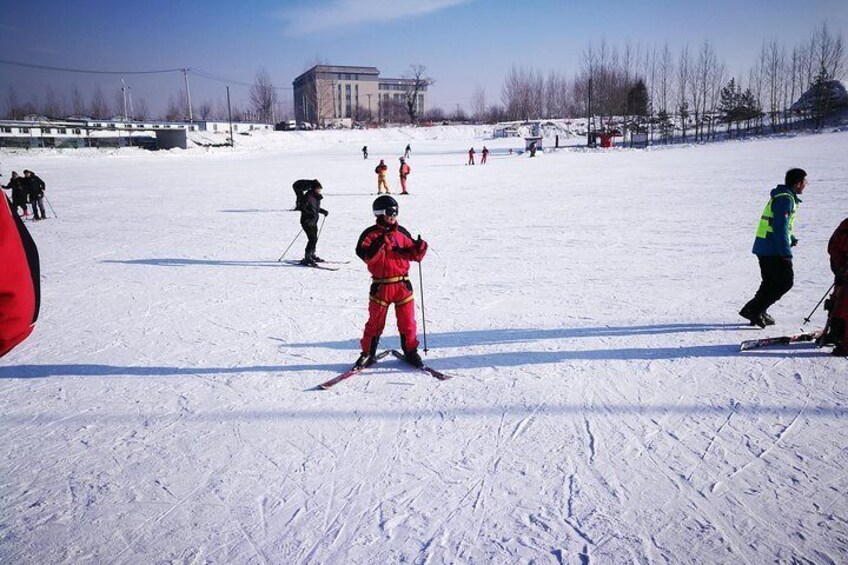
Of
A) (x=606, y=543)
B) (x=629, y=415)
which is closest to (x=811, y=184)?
(x=629, y=415)

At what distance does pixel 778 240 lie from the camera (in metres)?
4.57

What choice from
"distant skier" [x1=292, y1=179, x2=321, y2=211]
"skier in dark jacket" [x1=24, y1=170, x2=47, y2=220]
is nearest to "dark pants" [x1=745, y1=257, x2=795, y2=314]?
"distant skier" [x1=292, y1=179, x2=321, y2=211]

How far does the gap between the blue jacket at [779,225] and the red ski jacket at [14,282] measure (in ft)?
17.7

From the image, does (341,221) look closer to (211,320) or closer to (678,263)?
(211,320)

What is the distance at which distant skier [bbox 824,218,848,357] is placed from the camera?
405 centimetres

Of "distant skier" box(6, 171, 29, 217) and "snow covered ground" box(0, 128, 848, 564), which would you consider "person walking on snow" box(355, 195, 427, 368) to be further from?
"distant skier" box(6, 171, 29, 217)

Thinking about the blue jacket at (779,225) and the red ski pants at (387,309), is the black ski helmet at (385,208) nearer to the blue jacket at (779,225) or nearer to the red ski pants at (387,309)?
the red ski pants at (387,309)

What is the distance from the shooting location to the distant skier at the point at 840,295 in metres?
4.05

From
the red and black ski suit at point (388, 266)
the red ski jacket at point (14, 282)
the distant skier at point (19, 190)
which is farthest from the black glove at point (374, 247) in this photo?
the distant skier at point (19, 190)

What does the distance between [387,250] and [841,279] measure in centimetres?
382

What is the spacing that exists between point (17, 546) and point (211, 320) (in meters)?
3.35

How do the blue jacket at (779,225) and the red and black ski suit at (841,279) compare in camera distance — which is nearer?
the red and black ski suit at (841,279)

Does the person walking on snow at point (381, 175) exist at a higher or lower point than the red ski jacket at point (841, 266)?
higher

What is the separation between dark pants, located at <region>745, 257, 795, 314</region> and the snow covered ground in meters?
0.43
